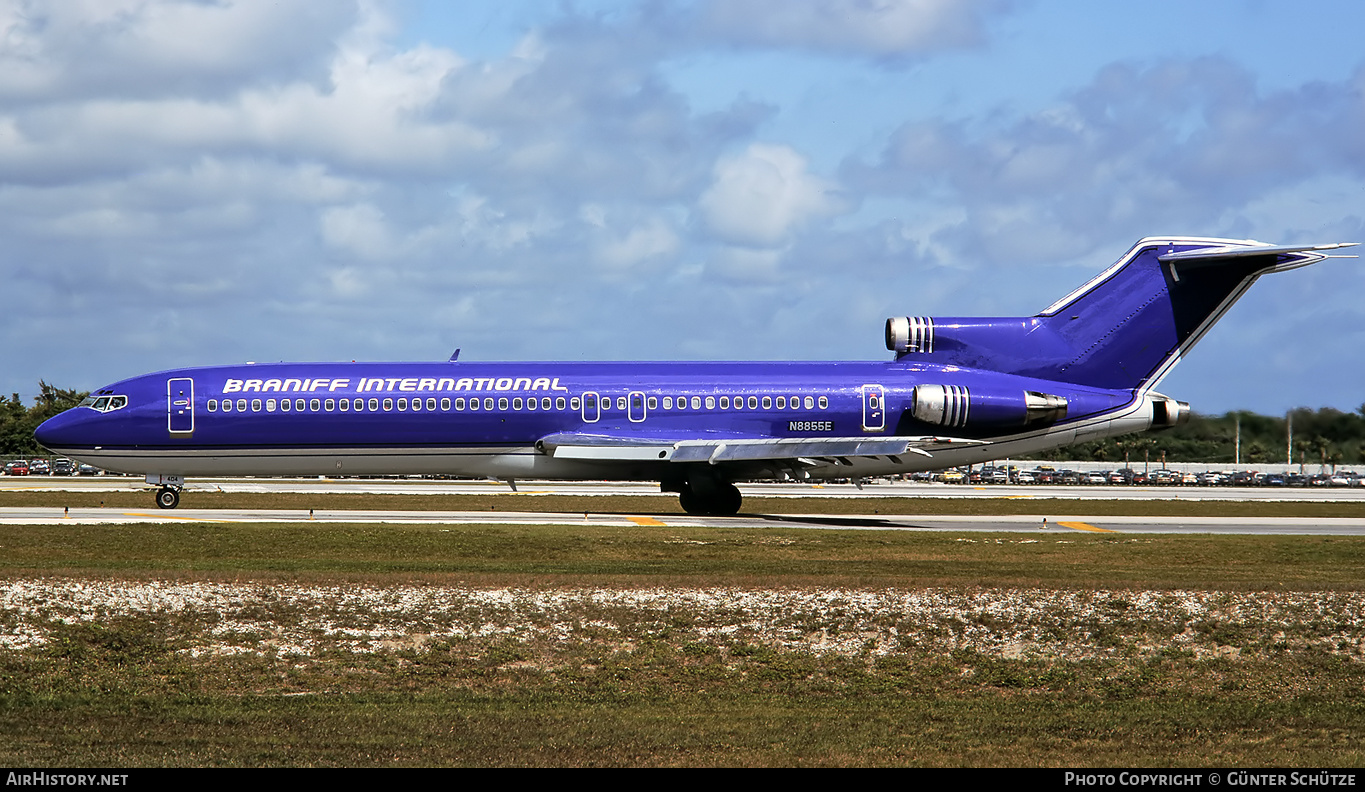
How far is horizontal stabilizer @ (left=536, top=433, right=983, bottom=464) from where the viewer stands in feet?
126

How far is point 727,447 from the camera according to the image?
39.1 meters

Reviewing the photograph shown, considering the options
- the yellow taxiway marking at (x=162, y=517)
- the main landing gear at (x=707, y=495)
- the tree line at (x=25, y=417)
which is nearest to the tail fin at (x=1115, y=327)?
the main landing gear at (x=707, y=495)

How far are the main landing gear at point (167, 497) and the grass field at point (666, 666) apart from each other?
1693cm

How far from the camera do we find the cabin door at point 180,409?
39.6 meters

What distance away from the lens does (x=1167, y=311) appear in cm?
4278

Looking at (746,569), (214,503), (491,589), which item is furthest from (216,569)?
(214,503)

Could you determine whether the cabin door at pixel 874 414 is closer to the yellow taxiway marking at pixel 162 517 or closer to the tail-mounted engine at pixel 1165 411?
the tail-mounted engine at pixel 1165 411

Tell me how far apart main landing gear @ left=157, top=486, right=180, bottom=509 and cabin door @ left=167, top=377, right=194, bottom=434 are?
2.45 meters

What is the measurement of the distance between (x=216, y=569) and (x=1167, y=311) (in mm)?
31511

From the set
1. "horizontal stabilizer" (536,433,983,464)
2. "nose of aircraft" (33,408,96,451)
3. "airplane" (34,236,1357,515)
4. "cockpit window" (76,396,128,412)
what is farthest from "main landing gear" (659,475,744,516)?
"nose of aircraft" (33,408,96,451)

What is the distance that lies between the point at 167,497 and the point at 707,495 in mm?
16731

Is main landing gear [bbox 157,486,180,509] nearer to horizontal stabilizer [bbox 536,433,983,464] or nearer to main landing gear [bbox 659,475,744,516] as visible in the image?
horizontal stabilizer [bbox 536,433,983,464]
